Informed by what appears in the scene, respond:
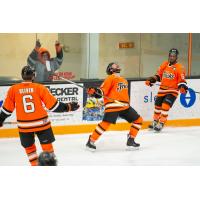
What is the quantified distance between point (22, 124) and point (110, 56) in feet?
13.4

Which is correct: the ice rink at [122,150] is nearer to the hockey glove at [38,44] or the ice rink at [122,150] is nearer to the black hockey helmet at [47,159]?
the hockey glove at [38,44]

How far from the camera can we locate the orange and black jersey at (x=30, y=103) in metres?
6.03

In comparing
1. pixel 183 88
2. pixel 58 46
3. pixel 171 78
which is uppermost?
pixel 58 46

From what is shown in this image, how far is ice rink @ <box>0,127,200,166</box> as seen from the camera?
23.2 feet

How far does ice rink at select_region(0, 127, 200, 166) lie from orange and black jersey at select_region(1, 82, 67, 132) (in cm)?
90

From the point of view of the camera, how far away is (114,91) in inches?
290

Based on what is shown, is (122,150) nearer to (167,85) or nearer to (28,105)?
(167,85)

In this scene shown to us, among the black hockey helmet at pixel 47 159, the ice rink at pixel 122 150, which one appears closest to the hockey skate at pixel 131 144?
the ice rink at pixel 122 150

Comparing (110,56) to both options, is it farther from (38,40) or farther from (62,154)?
(62,154)

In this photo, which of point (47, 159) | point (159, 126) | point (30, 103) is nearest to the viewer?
point (47, 159)

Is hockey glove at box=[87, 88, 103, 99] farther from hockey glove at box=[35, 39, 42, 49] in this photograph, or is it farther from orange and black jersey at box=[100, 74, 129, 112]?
hockey glove at box=[35, 39, 42, 49]

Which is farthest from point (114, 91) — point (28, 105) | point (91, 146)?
point (28, 105)

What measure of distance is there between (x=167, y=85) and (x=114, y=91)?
143 cm

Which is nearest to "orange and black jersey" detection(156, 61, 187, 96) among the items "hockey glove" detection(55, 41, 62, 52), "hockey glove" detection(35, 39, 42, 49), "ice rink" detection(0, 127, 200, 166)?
"ice rink" detection(0, 127, 200, 166)
